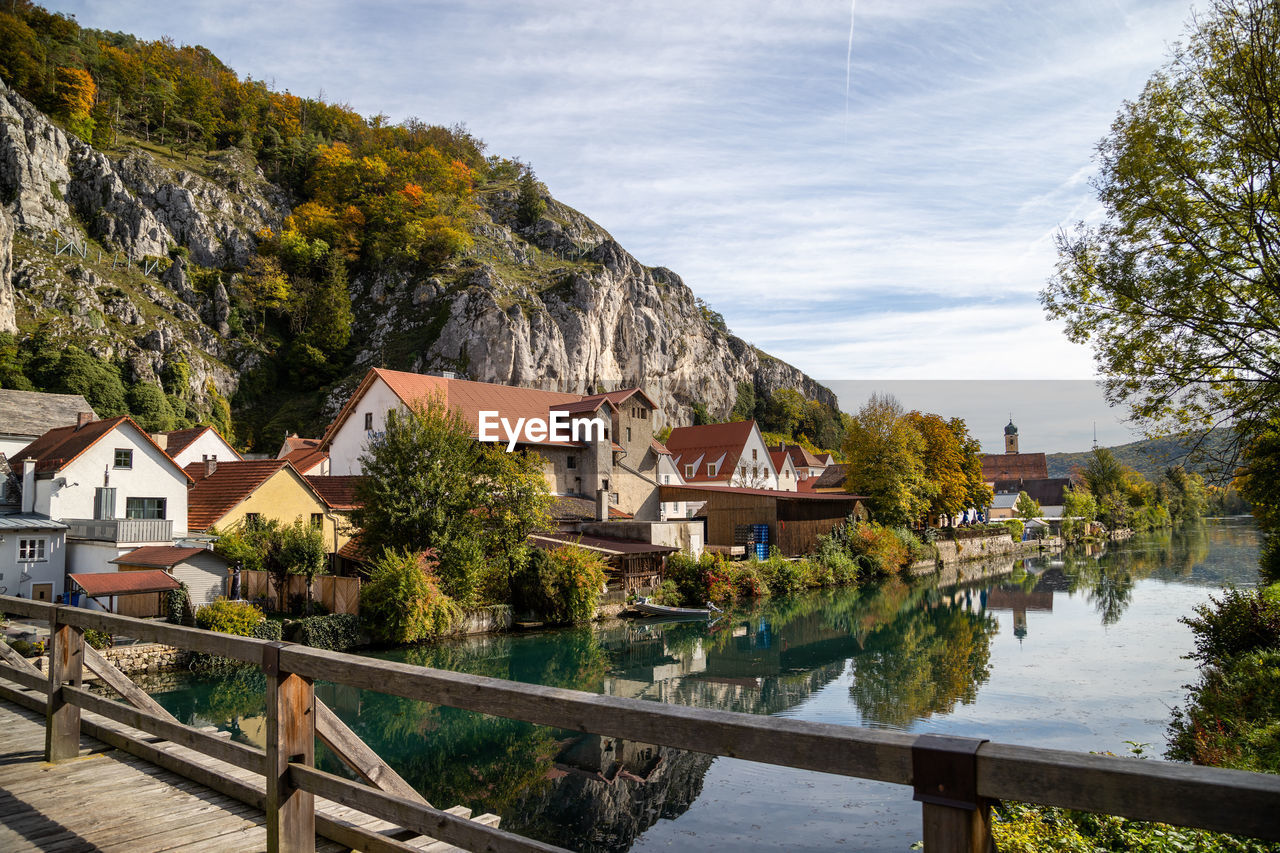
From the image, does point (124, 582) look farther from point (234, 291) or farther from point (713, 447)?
point (234, 291)

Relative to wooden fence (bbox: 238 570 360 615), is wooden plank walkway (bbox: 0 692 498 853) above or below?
above

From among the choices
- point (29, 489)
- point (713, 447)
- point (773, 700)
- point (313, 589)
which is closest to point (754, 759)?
point (773, 700)

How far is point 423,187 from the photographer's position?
325 ft

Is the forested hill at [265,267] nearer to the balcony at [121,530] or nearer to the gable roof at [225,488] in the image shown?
the gable roof at [225,488]

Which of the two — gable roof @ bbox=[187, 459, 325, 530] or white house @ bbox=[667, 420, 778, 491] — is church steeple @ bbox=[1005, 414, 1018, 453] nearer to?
white house @ bbox=[667, 420, 778, 491]

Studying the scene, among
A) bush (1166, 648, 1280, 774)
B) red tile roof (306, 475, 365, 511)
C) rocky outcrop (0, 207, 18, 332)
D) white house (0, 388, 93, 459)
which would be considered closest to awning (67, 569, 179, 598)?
red tile roof (306, 475, 365, 511)

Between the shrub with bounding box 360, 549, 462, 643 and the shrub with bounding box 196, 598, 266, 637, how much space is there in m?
3.70

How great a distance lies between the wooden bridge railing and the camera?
66.2 inches

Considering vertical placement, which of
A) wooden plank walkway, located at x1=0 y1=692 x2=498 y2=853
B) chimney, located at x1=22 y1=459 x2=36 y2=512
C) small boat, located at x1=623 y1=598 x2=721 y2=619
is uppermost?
chimney, located at x1=22 y1=459 x2=36 y2=512

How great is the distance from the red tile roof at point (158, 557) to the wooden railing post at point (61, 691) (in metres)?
22.2

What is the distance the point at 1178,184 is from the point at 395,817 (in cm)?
1489

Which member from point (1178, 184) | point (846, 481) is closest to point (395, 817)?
point (1178, 184)

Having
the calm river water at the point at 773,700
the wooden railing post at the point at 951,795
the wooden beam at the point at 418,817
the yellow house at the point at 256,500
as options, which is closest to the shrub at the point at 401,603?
the calm river water at the point at 773,700

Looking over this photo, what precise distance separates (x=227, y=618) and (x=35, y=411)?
22579 mm
